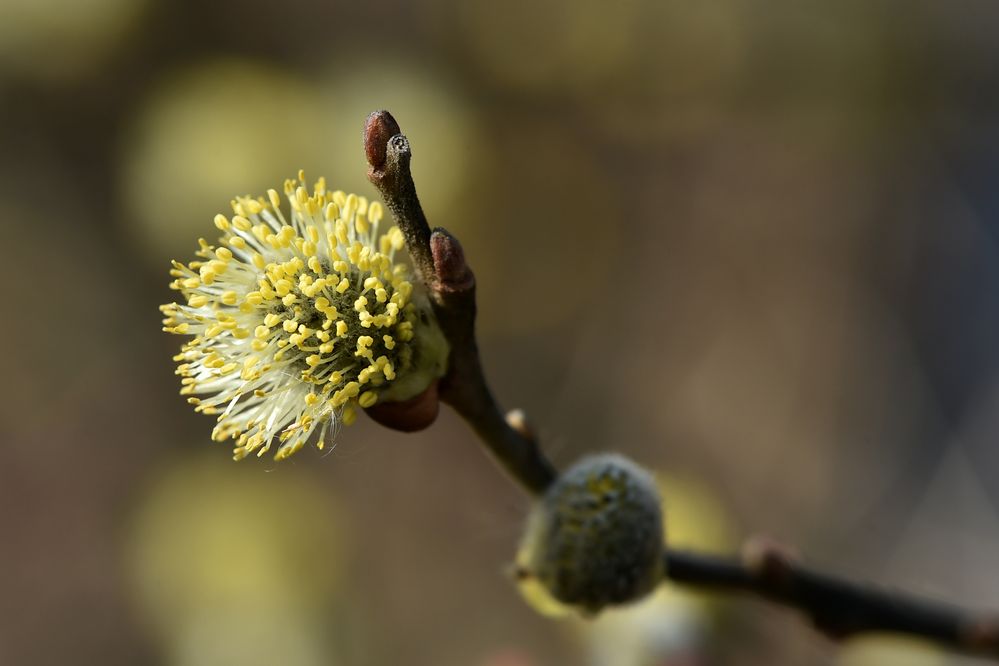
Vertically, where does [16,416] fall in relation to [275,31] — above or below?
below

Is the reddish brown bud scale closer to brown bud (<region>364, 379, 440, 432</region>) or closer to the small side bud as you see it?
brown bud (<region>364, 379, 440, 432</region>)

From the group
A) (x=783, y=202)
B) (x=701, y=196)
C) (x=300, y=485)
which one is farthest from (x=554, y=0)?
(x=300, y=485)

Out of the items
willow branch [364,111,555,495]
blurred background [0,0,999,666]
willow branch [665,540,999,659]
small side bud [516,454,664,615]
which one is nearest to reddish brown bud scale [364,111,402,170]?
willow branch [364,111,555,495]

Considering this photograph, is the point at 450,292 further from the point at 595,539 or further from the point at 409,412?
the point at 595,539

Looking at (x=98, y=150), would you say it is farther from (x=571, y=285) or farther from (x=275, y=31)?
(x=571, y=285)

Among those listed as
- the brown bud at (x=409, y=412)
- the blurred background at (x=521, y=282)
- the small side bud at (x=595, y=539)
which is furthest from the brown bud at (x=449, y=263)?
the blurred background at (x=521, y=282)
